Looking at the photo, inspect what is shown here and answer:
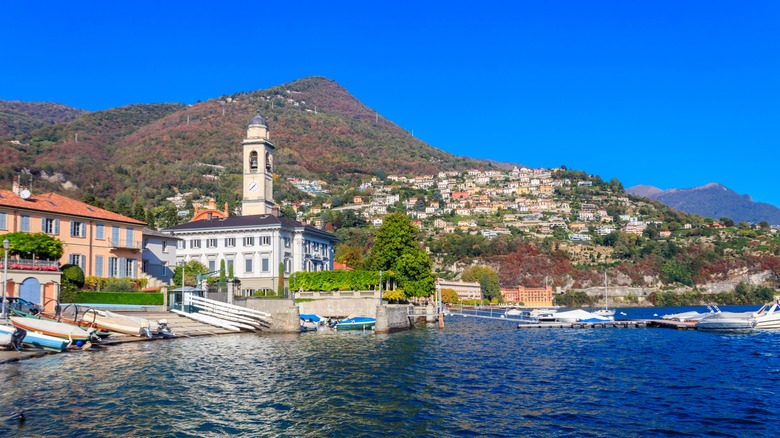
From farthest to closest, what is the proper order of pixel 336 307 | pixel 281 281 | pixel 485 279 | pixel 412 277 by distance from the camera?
pixel 485 279 → pixel 412 277 → pixel 281 281 → pixel 336 307

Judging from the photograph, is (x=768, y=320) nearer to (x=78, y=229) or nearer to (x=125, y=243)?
(x=125, y=243)

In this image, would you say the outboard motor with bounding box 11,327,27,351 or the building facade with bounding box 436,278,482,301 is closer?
the outboard motor with bounding box 11,327,27,351

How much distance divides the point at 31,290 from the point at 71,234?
8.91 meters

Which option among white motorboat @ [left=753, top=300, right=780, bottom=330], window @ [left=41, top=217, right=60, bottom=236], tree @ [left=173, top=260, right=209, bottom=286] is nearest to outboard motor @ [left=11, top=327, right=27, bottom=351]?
window @ [left=41, top=217, right=60, bottom=236]

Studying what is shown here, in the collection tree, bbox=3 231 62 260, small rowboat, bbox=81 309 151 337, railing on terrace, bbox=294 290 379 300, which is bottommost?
small rowboat, bbox=81 309 151 337

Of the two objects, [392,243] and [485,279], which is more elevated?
[392,243]

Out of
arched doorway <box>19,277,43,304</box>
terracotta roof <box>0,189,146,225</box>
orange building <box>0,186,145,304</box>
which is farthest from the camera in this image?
terracotta roof <box>0,189,146,225</box>

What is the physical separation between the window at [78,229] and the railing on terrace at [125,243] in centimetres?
272

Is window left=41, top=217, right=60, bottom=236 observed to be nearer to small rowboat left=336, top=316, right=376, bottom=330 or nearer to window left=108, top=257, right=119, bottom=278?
window left=108, top=257, right=119, bottom=278

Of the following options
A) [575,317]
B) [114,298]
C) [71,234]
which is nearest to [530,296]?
[575,317]

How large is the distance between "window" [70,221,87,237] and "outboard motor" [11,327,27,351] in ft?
75.2

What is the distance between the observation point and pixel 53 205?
5072 centimetres

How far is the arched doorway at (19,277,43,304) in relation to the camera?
42.3 m

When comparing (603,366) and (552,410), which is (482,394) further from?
(603,366)
